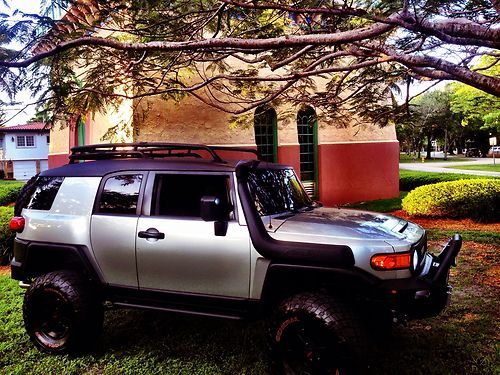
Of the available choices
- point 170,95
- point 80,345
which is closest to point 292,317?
point 80,345

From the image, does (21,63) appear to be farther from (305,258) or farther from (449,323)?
(449,323)

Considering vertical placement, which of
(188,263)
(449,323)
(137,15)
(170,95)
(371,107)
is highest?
(137,15)

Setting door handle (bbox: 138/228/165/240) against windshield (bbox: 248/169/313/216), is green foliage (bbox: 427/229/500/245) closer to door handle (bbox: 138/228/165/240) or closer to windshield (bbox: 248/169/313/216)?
windshield (bbox: 248/169/313/216)

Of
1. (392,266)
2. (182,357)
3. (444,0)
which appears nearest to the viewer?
(392,266)

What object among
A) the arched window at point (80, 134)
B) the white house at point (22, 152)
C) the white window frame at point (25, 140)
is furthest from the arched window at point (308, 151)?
the white window frame at point (25, 140)

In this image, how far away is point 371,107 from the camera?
8.91 m

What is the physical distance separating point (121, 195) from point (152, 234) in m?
0.60

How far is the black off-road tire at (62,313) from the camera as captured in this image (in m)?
3.91

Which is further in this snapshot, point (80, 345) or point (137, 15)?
point (137, 15)

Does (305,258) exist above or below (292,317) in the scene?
above

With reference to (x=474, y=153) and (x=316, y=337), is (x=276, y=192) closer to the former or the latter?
(x=316, y=337)

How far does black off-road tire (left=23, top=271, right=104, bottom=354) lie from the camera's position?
391 centimetres

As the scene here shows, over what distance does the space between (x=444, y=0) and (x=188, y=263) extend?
3690mm

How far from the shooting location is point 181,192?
156 inches
